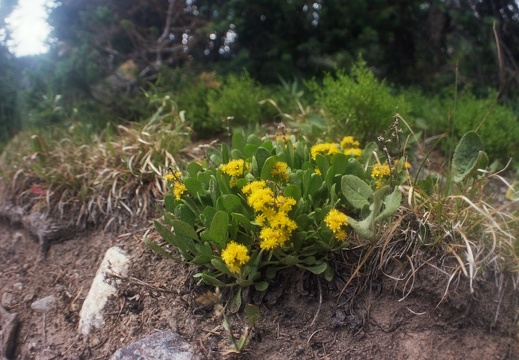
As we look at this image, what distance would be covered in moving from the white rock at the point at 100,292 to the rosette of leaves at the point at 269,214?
385 mm

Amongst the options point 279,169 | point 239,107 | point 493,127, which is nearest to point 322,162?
point 279,169

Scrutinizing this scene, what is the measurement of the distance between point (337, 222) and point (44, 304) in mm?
1714

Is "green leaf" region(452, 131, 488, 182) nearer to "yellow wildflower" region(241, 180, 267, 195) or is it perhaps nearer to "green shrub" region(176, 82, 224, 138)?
"yellow wildflower" region(241, 180, 267, 195)

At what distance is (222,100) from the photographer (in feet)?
11.6

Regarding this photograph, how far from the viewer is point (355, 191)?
1.98 m

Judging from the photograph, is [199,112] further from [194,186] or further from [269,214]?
[269,214]

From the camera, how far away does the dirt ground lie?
73.9 inches

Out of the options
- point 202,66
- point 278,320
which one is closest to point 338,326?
point 278,320

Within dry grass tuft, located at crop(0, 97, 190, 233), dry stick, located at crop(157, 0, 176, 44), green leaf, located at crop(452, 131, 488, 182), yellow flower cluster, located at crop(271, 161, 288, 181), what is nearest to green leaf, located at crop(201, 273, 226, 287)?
yellow flower cluster, located at crop(271, 161, 288, 181)

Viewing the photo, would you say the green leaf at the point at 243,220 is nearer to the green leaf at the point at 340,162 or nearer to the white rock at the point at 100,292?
the green leaf at the point at 340,162

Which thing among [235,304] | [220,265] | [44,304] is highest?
[220,265]

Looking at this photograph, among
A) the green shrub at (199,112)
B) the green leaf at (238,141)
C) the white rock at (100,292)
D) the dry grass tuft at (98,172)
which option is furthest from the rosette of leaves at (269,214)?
the green shrub at (199,112)

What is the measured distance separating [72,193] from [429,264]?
2262mm

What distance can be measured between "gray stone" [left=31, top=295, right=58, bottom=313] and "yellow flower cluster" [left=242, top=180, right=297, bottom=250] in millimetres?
1342
